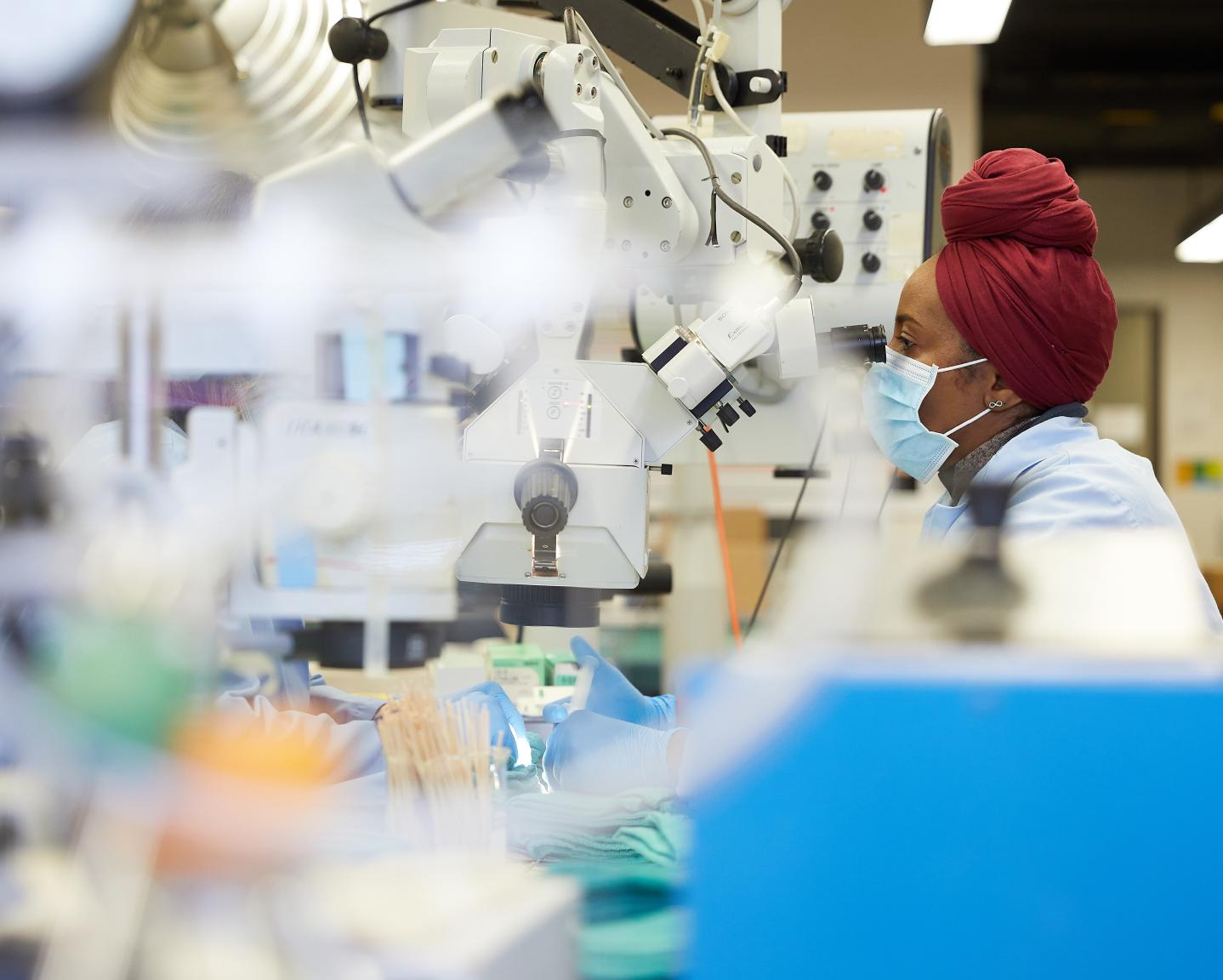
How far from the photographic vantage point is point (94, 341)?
0.77 metres

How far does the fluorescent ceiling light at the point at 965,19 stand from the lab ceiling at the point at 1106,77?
1270mm

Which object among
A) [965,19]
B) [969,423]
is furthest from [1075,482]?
[965,19]

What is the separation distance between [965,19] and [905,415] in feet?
5.22

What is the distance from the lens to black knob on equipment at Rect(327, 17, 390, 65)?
137 centimetres

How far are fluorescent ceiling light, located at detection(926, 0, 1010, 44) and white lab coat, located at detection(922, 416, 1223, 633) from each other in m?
1.58

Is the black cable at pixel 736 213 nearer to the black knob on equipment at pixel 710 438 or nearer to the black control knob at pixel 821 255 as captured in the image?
the black control knob at pixel 821 255

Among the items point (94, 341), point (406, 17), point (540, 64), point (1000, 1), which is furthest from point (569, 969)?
point (1000, 1)

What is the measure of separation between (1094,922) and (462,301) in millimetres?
751

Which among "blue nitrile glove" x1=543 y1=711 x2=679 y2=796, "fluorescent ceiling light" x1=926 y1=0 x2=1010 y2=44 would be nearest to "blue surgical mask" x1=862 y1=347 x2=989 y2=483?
"blue nitrile glove" x1=543 y1=711 x2=679 y2=796

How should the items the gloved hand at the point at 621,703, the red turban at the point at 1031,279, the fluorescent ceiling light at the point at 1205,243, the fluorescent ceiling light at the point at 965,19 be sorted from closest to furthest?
the gloved hand at the point at 621,703 < the red turban at the point at 1031,279 < the fluorescent ceiling light at the point at 965,19 < the fluorescent ceiling light at the point at 1205,243

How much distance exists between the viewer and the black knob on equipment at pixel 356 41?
4.50ft

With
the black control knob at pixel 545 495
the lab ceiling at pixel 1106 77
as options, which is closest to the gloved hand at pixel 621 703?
the black control knob at pixel 545 495

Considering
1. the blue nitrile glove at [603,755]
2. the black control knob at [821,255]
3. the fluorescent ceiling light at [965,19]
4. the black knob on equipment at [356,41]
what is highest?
the fluorescent ceiling light at [965,19]

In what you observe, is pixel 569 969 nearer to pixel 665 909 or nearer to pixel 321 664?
pixel 665 909
